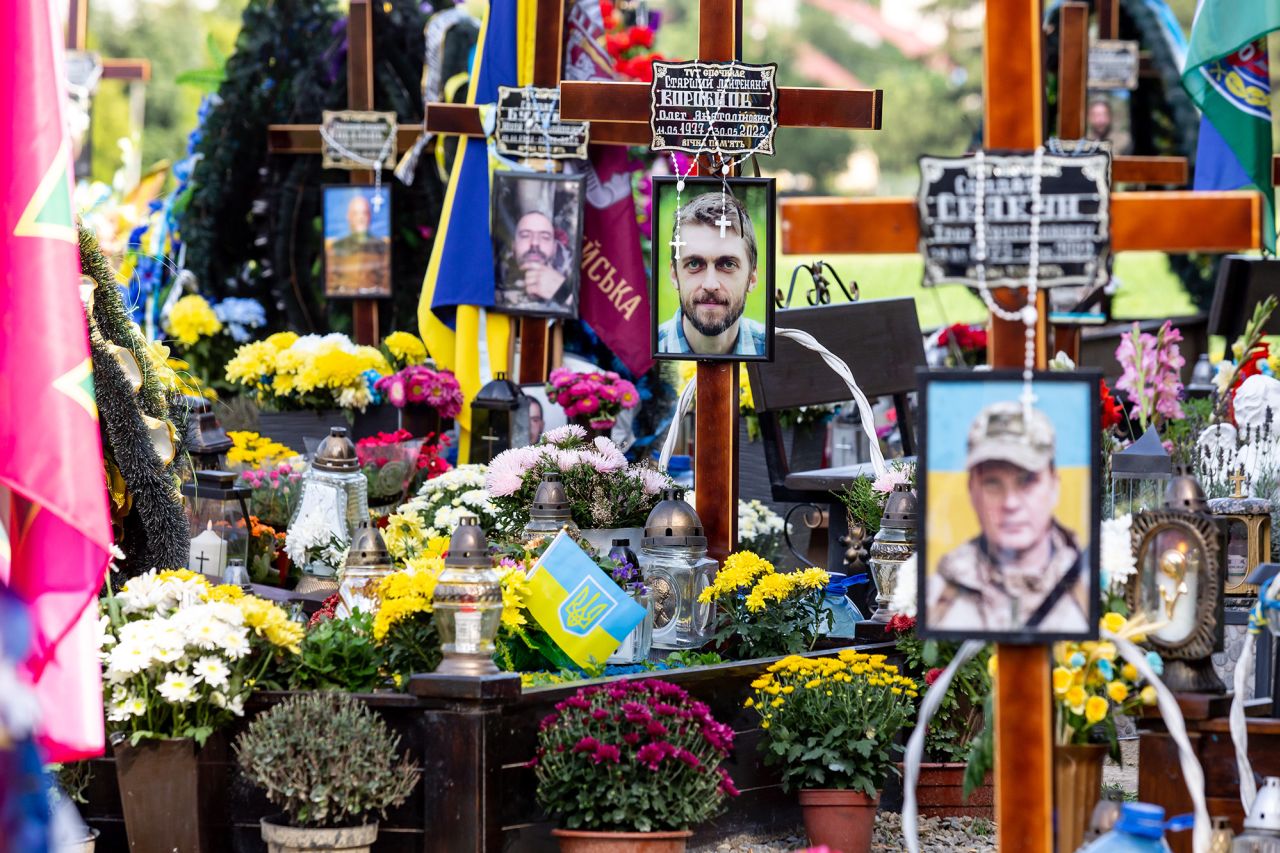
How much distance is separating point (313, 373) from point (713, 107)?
3849 mm

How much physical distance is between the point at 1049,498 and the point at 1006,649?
35 centimetres

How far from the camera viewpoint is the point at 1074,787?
15.9 ft

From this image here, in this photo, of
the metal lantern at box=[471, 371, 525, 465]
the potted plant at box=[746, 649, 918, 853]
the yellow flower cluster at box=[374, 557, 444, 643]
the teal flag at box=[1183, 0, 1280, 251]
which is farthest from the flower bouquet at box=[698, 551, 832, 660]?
the teal flag at box=[1183, 0, 1280, 251]

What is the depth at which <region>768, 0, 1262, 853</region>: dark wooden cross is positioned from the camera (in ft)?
14.0

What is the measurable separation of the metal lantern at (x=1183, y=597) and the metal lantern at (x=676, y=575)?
2.02m

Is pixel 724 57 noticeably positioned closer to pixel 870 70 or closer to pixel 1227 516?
pixel 1227 516

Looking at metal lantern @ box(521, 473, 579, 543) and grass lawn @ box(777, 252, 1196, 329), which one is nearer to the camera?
metal lantern @ box(521, 473, 579, 543)

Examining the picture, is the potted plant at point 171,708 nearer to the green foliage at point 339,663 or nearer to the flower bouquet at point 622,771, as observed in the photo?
the green foliage at point 339,663

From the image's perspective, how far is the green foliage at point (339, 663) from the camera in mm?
5738

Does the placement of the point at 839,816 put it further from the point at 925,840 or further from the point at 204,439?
the point at 204,439

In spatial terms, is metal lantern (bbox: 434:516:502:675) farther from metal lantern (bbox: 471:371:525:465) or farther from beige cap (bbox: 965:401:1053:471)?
metal lantern (bbox: 471:371:525:465)

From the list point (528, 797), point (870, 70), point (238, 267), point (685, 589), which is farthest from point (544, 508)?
point (870, 70)

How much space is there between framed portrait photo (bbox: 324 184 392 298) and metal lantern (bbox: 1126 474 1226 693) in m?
7.85

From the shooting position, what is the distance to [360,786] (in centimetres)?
529
